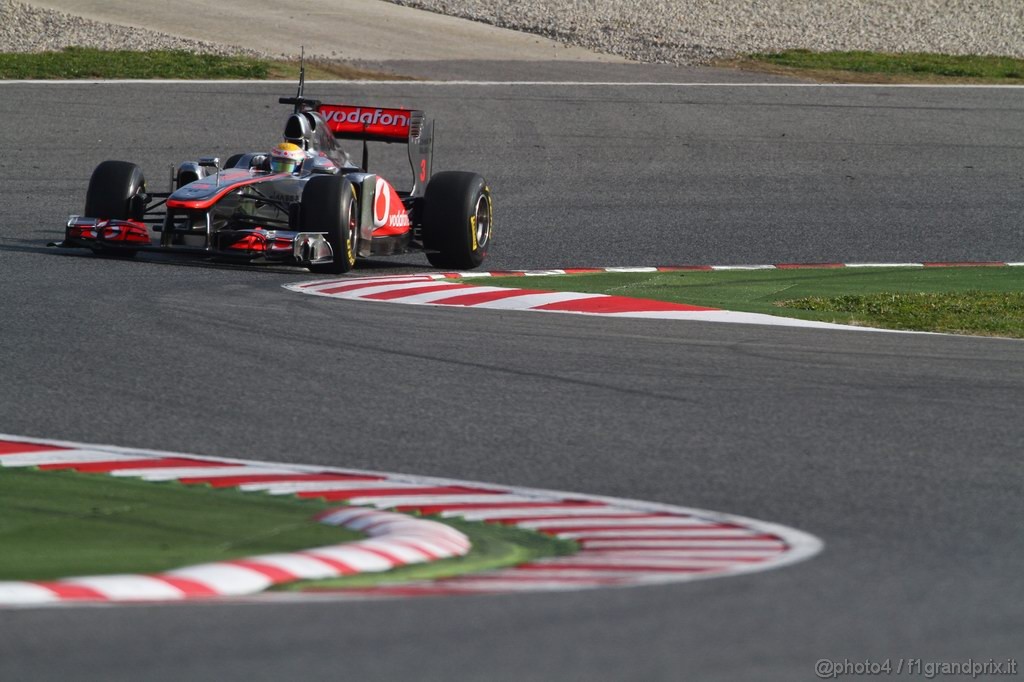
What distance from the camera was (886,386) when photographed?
8117mm

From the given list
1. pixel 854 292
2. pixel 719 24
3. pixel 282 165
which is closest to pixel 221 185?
pixel 282 165

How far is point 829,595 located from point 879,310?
24.3 ft

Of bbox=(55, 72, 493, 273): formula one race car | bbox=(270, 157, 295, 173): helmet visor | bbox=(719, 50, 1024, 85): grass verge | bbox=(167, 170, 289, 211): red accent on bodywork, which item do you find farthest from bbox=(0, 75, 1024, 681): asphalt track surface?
bbox=(719, 50, 1024, 85): grass verge

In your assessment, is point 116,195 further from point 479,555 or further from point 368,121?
point 479,555

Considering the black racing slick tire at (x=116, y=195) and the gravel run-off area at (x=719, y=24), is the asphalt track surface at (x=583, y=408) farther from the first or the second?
the gravel run-off area at (x=719, y=24)

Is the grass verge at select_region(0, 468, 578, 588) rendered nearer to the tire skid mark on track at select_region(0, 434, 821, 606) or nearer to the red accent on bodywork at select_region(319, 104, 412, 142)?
the tire skid mark on track at select_region(0, 434, 821, 606)

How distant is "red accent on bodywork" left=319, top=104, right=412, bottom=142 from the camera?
13.8m

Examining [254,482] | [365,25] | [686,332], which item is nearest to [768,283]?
[686,332]

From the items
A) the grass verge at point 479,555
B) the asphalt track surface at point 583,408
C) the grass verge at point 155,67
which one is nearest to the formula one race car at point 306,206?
the asphalt track surface at point 583,408

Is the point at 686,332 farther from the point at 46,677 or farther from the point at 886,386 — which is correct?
the point at 46,677

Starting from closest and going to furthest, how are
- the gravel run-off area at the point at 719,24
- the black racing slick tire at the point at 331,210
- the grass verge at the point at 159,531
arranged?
the grass verge at the point at 159,531
the black racing slick tire at the point at 331,210
the gravel run-off area at the point at 719,24

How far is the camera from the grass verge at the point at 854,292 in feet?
36.0

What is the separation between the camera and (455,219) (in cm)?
1353

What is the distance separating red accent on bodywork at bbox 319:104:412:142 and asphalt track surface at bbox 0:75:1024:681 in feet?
4.04
